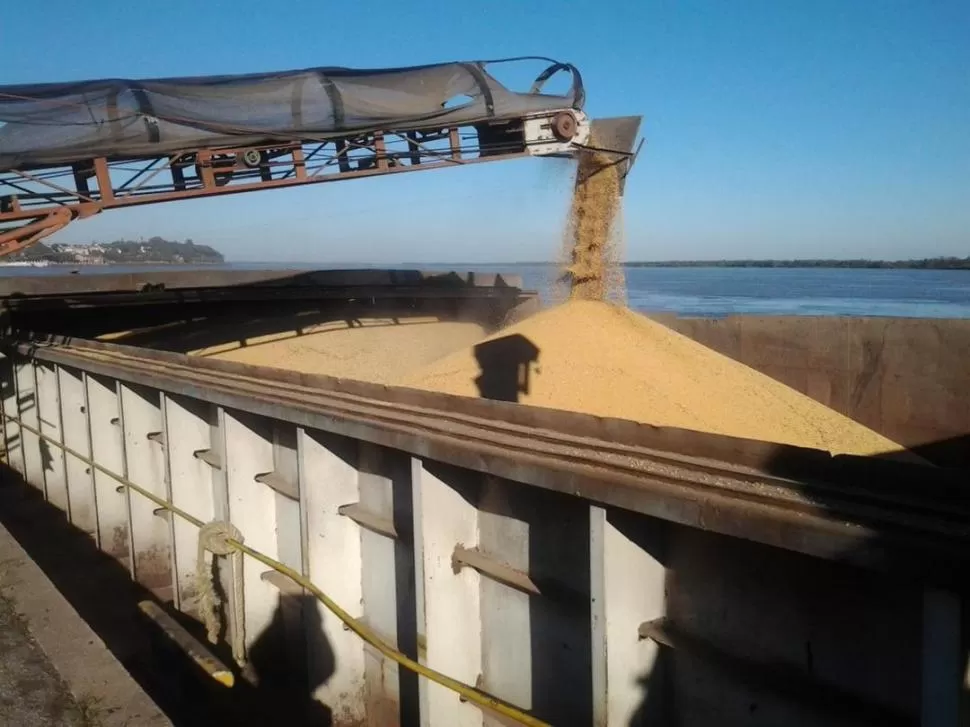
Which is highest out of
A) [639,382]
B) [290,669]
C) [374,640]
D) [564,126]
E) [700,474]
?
[564,126]

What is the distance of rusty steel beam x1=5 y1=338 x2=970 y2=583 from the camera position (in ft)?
6.40

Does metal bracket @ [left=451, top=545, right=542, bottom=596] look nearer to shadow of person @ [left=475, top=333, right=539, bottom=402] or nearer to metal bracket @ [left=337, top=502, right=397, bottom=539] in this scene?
metal bracket @ [left=337, top=502, right=397, bottom=539]

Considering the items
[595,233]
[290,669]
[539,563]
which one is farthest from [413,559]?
[595,233]

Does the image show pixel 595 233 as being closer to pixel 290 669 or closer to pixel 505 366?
pixel 505 366

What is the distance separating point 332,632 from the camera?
14.2ft

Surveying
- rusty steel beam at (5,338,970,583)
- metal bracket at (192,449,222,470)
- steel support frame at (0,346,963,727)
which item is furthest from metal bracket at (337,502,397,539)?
metal bracket at (192,449,222,470)

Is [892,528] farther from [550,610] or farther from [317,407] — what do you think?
[317,407]

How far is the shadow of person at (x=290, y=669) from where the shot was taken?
4.38 meters

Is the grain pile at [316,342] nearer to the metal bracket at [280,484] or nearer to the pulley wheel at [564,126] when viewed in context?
the pulley wheel at [564,126]

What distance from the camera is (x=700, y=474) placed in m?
2.50

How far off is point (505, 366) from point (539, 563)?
337 centimetres

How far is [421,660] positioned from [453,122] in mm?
4019

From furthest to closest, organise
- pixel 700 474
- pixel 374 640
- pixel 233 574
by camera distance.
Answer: pixel 233 574 < pixel 374 640 < pixel 700 474

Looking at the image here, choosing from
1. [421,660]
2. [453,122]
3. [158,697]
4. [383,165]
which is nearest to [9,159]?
[383,165]
